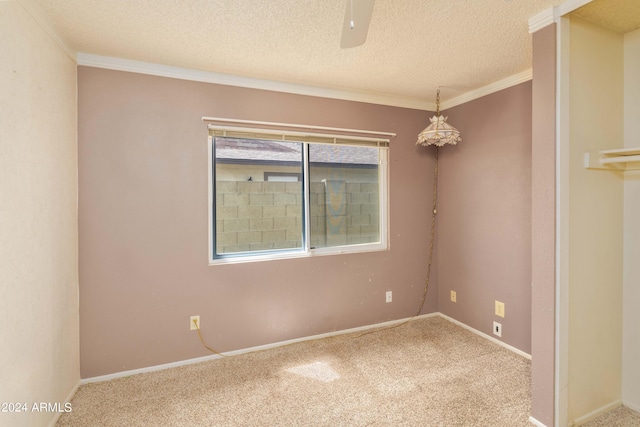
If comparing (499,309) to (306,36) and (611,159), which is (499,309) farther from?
(306,36)

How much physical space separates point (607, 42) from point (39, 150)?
10.9ft

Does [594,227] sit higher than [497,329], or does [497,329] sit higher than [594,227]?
[594,227]

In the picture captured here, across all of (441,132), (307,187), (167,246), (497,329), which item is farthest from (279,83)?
(497,329)

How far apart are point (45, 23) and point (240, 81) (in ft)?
3.98

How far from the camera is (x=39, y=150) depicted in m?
1.67

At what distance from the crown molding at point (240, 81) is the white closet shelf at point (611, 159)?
175 cm

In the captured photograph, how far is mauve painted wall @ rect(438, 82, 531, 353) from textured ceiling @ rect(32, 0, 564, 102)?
399 millimetres

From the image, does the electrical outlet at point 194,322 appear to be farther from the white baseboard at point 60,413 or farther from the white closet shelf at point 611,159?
the white closet shelf at point 611,159

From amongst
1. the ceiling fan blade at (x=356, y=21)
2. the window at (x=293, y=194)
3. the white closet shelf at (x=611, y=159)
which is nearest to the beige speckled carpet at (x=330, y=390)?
the window at (x=293, y=194)

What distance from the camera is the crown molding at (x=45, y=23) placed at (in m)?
1.55

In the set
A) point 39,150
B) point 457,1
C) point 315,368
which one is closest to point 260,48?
point 457,1

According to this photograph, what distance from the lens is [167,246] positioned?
2398mm

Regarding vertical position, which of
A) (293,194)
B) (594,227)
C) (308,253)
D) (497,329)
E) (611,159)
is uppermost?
(611,159)

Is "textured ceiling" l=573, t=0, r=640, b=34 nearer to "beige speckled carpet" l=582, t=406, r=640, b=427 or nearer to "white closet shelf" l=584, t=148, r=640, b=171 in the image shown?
"white closet shelf" l=584, t=148, r=640, b=171
